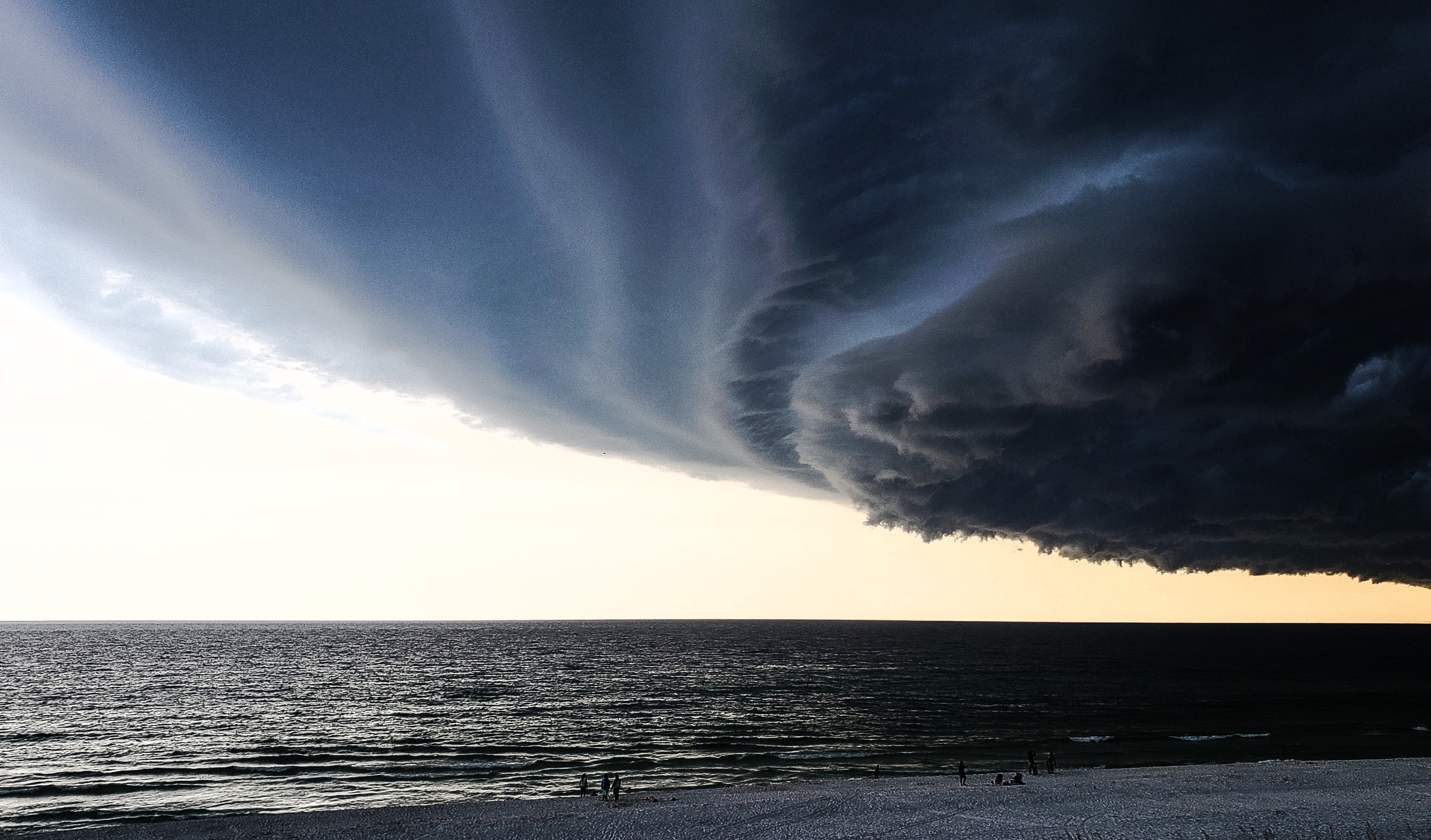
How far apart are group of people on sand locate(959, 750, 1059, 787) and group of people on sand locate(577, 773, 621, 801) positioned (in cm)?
2150

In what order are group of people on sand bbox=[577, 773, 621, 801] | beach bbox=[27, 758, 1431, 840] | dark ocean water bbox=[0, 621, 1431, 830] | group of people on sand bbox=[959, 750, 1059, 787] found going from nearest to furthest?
1. beach bbox=[27, 758, 1431, 840]
2. group of people on sand bbox=[577, 773, 621, 801]
3. group of people on sand bbox=[959, 750, 1059, 787]
4. dark ocean water bbox=[0, 621, 1431, 830]

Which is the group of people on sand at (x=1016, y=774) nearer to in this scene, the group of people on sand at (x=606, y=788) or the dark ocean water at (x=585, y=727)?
the dark ocean water at (x=585, y=727)

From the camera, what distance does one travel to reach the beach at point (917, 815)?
36844 mm

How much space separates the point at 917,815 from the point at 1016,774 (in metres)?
14.1

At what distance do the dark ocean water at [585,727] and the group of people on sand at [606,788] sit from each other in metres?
1.42

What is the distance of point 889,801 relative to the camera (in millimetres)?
43406

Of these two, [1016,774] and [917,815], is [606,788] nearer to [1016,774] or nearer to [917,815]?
[917,815]

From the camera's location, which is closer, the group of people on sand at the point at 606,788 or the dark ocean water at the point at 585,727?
the group of people on sand at the point at 606,788

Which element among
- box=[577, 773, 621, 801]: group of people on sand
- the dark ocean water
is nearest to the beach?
box=[577, 773, 621, 801]: group of people on sand

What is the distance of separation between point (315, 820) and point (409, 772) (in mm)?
13598

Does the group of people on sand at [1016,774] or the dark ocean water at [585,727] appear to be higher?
the group of people on sand at [1016,774]

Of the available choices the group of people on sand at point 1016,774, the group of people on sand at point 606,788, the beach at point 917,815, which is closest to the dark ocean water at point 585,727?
the group of people on sand at point 606,788

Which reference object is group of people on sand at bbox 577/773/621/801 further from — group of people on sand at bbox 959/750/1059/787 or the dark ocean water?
group of people on sand at bbox 959/750/1059/787

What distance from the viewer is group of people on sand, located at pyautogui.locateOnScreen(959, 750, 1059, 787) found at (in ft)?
157
